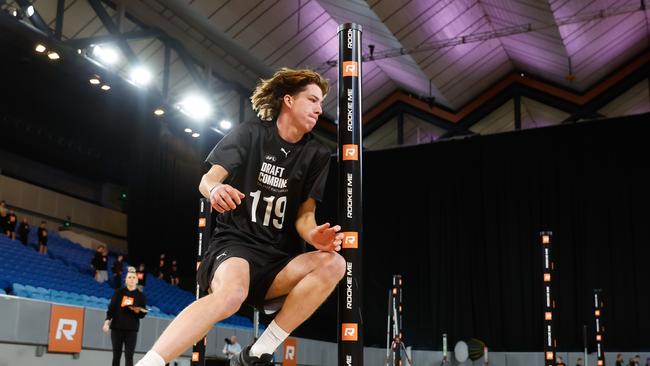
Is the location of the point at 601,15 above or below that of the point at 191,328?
above

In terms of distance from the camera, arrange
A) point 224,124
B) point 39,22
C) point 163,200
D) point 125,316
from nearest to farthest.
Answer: point 125,316, point 39,22, point 224,124, point 163,200

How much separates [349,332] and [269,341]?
385 mm

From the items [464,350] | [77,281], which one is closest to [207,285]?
[77,281]

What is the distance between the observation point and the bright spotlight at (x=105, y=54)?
18.1 m

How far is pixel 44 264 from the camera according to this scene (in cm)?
1681

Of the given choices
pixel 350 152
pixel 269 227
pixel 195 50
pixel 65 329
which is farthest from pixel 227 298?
pixel 195 50

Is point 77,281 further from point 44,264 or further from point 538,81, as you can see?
point 538,81

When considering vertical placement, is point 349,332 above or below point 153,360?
above

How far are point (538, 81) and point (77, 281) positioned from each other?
55.2 feet

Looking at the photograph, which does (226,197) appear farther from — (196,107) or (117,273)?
(196,107)

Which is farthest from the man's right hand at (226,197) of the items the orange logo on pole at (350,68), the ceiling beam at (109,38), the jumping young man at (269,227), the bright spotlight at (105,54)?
the bright spotlight at (105,54)

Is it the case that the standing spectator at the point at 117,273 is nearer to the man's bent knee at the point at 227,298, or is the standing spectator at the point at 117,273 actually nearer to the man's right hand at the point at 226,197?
the man's bent knee at the point at 227,298

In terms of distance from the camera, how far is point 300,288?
10.8ft

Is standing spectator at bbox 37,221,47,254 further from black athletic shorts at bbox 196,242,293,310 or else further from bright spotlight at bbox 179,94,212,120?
black athletic shorts at bbox 196,242,293,310
